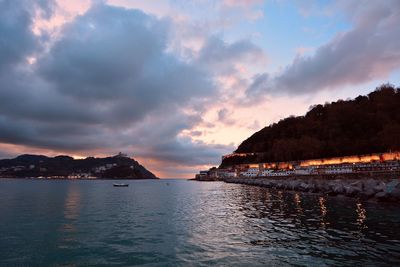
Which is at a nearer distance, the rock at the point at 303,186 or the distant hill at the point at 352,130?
the rock at the point at 303,186

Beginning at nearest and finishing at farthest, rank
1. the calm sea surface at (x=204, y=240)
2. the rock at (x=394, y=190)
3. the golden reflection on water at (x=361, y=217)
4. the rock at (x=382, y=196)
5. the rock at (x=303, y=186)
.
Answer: the calm sea surface at (x=204, y=240) < the golden reflection on water at (x=361, y=217) < the rock at (x=394, y=190) < the rock at (x=382, y=196) < the rock at (x=303, y=186)

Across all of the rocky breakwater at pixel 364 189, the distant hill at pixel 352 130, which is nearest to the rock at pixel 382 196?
the rocky breakwater at pixel 364 189

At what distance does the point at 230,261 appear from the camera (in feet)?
51.1

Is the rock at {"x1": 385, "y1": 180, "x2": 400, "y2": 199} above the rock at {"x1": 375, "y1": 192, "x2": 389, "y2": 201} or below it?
above

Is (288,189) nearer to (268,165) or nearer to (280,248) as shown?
(280,248)

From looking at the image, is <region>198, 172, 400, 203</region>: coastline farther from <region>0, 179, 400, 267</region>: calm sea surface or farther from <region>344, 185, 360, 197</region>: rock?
<region>0, 179, 400, 267</region>: calm sea surface

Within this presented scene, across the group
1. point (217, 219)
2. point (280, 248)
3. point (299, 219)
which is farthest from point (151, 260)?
point (299, 219)

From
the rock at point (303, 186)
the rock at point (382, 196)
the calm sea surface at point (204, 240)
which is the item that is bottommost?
the calm sea surface at point (204, 240)

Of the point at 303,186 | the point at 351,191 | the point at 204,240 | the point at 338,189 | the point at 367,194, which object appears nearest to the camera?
the point at 204,240

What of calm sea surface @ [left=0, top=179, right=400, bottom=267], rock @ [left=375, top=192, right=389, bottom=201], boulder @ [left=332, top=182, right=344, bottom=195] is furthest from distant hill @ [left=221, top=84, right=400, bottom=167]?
calm sea surface @ [left=0, top=179, right=400, bottom=267]

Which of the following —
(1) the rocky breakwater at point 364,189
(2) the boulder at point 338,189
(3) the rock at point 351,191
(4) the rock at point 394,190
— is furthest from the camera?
(2) the boulder at point 338,189

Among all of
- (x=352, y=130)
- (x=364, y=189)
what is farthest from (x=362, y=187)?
(x=352, y=130)

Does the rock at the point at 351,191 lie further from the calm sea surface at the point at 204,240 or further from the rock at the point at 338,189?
the calm sea surface at the point at 204,240

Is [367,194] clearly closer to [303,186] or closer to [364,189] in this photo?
[364,189]
